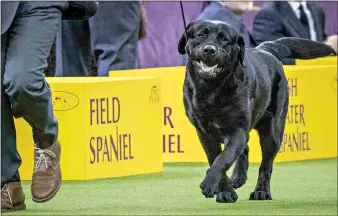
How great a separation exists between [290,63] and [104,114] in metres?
2.72

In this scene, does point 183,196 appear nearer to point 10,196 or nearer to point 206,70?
point 206,70

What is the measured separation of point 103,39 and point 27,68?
3387 millimetres

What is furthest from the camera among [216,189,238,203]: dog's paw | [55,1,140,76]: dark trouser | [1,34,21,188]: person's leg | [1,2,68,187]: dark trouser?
[55,1,140,76]: dark trouser

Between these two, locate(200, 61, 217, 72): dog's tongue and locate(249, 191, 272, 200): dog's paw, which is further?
locate(249, 191, 272, 200): dog's paw

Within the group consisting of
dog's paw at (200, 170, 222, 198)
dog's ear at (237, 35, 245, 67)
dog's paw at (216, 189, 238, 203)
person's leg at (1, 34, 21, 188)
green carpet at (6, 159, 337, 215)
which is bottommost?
green carpet at (6, 159, 337, 215)

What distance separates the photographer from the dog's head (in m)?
5.66

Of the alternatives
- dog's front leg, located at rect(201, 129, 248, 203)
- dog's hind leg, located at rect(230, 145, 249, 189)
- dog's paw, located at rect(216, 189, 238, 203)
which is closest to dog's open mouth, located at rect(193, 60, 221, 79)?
dog's front leg, located at rect(201, 129, 248, 203)

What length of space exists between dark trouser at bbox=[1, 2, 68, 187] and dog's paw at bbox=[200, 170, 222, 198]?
2.66 ft

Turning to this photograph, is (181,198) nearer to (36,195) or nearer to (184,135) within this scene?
(36,195)

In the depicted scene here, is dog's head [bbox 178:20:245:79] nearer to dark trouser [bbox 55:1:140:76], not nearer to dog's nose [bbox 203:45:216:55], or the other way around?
dog's nose [bbox 203:45:216:55]

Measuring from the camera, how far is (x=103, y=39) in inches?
345

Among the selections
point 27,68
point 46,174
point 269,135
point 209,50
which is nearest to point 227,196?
point 269,135

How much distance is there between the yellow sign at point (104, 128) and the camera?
7.39m

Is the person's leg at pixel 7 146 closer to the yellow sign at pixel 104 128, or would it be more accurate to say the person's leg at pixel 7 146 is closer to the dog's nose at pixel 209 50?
the dog's nose at pixel 209 50
